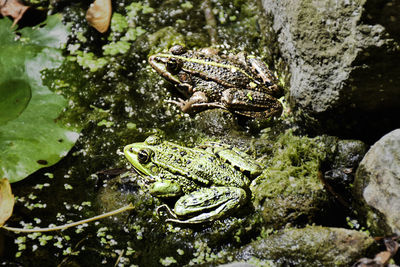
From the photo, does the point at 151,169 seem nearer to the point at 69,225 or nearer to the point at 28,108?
the point at 69,225

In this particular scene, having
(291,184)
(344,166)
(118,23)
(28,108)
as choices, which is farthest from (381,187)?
(118,23)

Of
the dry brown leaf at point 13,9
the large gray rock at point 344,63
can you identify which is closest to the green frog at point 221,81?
the large gray rock at point 344,63

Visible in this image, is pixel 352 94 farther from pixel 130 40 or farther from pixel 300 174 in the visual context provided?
pixel 130 40

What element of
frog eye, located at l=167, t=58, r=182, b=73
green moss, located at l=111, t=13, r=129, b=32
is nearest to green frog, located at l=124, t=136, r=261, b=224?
frog eye, located at l=167, t=58, r=182, b=73

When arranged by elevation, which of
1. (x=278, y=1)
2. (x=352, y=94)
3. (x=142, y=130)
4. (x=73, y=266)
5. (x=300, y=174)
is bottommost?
(x=73, y=266)

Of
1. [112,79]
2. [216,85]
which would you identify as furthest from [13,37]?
[216,85]

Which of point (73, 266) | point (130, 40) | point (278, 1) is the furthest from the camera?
point (130, 40)
